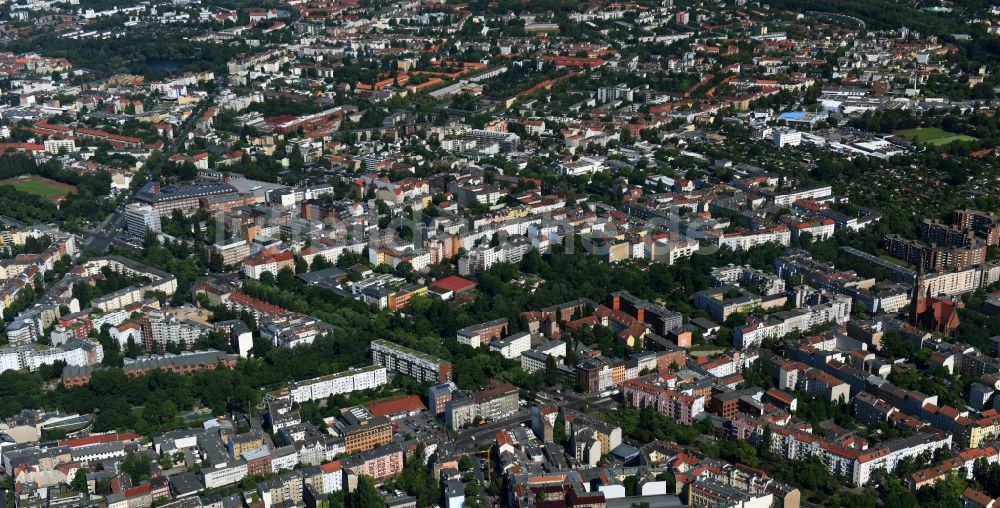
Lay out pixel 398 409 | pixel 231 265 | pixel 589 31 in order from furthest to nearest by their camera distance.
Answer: pixel 589 31 < pixel 231 265 < pixel 398 409

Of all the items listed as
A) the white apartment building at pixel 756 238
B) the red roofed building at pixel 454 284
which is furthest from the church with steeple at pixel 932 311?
the red roofed building at pixel 454 284

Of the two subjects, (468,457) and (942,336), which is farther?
(942,336)

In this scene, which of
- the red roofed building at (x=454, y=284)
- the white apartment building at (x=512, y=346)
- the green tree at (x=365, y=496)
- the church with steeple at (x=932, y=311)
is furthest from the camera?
the red roofed building at (x=454, y=284)

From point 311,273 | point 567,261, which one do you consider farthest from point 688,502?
point 311,273

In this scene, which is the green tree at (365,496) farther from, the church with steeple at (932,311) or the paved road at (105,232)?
the paved road at (105,232)

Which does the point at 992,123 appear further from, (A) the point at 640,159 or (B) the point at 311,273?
(B) the point at 311,273

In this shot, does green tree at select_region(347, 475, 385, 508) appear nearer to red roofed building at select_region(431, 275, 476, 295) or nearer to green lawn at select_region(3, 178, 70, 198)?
red roofed building at select_region(431, 275, 476, 295)
